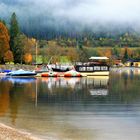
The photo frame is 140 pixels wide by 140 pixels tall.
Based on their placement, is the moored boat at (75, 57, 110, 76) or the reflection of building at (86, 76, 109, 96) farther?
the moored boat at (75, 57, 110, 76)

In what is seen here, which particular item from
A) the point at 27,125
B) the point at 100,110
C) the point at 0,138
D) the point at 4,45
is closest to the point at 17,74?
the point at 4,45

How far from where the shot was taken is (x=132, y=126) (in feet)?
111

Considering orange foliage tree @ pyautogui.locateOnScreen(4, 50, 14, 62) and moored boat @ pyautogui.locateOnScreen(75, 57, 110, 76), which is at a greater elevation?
orange foliage tree @ pyautogui.locateOnScreen(4, 50, 14, 62)

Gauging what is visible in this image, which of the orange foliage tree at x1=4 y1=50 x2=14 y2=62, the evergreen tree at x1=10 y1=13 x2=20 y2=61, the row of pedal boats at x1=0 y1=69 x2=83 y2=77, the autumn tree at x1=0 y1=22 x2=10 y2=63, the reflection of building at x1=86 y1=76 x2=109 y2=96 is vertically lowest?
the reflection of building at x1=86 y1=76 x2=109 y2=96

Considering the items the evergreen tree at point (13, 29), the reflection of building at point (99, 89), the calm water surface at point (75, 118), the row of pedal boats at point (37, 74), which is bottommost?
the reflection of building at point (99, 89)

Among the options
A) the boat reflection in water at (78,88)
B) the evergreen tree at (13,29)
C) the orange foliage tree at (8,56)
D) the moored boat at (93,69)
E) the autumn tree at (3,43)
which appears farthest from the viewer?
the evergreen tree at (13,29)

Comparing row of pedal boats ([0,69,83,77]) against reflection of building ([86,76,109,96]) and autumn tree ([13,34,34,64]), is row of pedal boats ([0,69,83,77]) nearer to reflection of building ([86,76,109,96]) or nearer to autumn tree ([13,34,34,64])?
autumn tree ([13,34,34,64])

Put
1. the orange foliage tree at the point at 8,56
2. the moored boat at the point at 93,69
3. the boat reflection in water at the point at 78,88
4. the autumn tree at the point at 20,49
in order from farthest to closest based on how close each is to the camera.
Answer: the autumn tree at the point at 20,49, the orange foliage tree at the point at 8,56, the moored boat at the point at 93,69, the boat reflection in water at the point at 78,88

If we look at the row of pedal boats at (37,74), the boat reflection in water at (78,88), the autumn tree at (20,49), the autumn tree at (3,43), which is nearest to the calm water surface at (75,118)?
the boat reflection in water at (78,88)

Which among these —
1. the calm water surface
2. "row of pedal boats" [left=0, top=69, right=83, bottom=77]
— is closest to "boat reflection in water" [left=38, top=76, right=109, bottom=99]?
the calm water surface

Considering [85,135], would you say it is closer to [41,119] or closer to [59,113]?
[41,119]

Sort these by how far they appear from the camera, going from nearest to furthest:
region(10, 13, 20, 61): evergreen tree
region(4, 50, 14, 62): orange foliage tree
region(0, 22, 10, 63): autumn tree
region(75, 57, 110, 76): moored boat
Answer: region(75, 57, 110, 76): moored boat, region(4, 50, 14, 62): orange foliage tree, region(0, 22, 10, 63): autumn tree, region(10, 13, 20, 61): evergreen tree

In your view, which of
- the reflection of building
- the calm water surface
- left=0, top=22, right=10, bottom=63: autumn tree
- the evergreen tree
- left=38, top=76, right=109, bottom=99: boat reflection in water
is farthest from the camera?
the evergreen tree

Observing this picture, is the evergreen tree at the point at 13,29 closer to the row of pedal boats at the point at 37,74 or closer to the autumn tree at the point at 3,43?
the autumn tree at the point at 3,43
